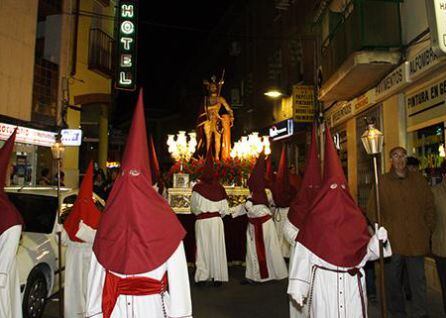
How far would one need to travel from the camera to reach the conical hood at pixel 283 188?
1060 centimetres

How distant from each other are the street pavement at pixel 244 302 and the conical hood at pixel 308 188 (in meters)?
2.07

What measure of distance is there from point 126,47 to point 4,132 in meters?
6.84

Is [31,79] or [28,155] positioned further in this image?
[31,79]

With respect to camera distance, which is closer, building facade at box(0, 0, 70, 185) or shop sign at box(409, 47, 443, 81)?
shop sign at box(409, 47, 443, 81)

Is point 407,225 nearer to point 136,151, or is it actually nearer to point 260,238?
point 260,238

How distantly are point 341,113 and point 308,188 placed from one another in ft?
31.7

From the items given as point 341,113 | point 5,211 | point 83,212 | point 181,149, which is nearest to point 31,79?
point 181,149

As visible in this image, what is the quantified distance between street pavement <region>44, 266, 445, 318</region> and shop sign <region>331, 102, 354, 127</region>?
6.57 meters

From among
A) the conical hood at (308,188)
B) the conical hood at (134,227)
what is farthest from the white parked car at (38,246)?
the conical hood at (308,188)


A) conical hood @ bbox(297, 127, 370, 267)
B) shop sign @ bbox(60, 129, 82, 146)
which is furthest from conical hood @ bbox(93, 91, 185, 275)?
shop sign @ bbox(60, 129, 82, 146)

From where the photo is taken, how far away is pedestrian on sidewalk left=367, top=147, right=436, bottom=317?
6188 mm

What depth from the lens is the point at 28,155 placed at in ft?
52.2

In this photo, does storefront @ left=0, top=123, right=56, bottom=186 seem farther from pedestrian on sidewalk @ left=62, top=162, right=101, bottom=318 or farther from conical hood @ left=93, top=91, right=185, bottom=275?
conical hood @ left=93, top=91, right=185, bottom=275

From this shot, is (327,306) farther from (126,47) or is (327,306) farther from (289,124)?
(126,47)
